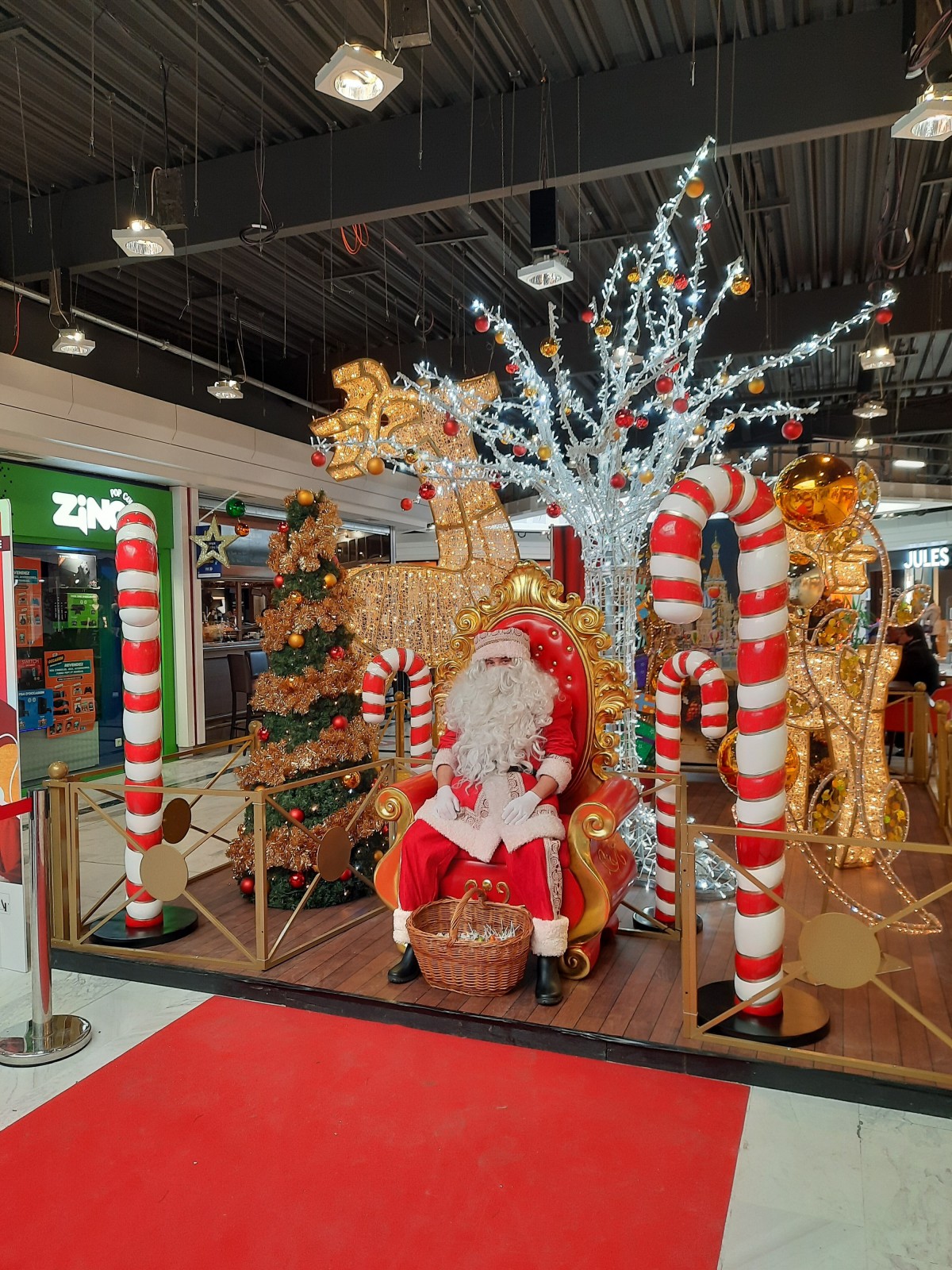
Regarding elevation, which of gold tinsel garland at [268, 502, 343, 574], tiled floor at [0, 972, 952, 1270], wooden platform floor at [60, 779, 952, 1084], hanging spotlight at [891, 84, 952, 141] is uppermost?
hanging spotlight at [891, 84, 952, 141]

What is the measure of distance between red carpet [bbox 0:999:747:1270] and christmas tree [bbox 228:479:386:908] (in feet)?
4.33

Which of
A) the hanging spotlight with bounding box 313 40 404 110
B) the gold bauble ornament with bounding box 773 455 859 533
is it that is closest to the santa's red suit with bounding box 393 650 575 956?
the gold bauble ornament with bounding box 773 455 859 533

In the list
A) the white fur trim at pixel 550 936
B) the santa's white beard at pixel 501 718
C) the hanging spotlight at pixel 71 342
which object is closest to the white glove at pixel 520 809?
the santa's white beard at pixel 501 718

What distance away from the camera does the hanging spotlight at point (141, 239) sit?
4.50 meters

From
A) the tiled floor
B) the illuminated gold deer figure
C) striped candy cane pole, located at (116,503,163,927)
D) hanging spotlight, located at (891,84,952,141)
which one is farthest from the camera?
the illuminated gold deer figure

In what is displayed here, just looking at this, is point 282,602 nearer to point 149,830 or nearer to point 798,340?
point 149,830

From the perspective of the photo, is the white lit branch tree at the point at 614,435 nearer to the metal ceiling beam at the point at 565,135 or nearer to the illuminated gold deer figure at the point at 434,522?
the illuminated gold deer figure at the point at 434,522

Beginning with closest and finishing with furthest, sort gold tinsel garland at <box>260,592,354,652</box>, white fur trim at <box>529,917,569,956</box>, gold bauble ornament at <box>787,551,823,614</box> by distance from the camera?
1. white fur trim at <box>529,917,569,956</box>
2. gold tinsel garland at <box>260,592,354,652</box>
3. gold bauble ornament at <box>787,551,823,614</box>

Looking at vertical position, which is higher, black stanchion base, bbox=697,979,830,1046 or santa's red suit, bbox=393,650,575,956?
santa's red suit, bbox=393,650,575,956

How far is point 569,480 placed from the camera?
17.0 feet

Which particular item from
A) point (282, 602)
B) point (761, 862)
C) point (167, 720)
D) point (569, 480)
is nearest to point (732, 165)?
point (569, 480)

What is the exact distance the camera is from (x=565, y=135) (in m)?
4.68

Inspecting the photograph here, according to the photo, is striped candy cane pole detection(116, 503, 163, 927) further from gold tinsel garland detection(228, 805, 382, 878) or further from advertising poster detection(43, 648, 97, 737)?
advertising poster detection(43, 648, 97, 737)

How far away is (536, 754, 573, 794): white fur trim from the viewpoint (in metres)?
3.71
